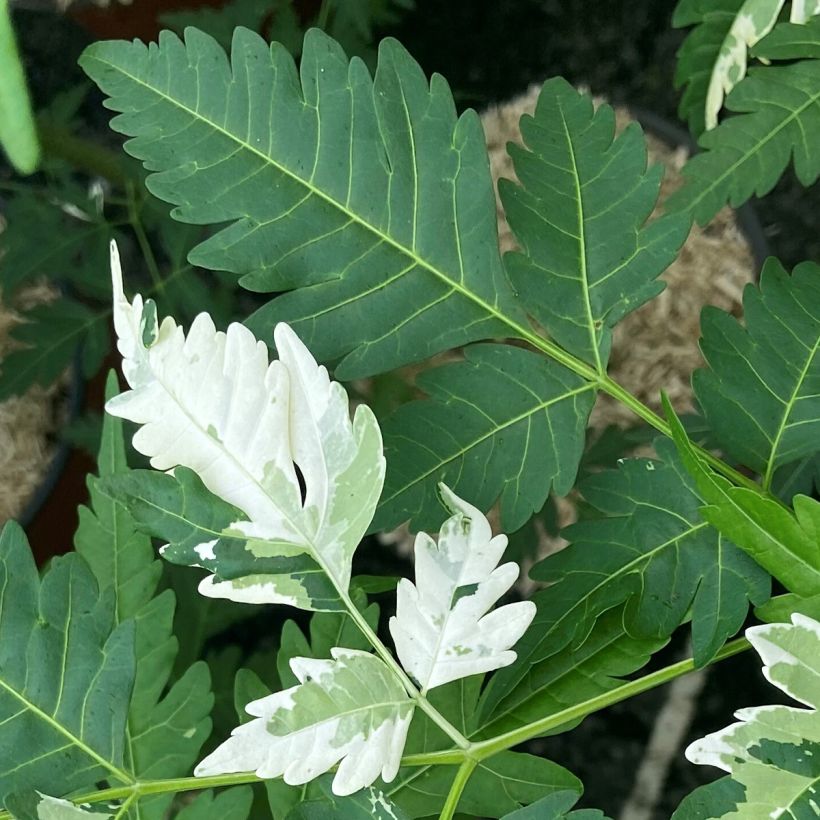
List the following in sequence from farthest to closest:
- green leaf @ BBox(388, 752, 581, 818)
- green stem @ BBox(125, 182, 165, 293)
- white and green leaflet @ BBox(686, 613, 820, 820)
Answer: green stem @ BBox(125, 182, 165, 293) < green leaf @ BBox(388, 752, 581, 818) < white and green leaflet @ BBox(686, 613, 820, 820)

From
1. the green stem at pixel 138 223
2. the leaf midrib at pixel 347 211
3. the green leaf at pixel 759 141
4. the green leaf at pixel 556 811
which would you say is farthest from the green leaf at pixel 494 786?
the green stem at pixel 138 223

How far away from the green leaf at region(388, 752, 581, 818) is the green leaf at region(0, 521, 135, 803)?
0.53 feet

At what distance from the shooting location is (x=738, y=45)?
2.02 feet

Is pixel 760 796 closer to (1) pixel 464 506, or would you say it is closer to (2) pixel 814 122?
(1) pixel 464 506

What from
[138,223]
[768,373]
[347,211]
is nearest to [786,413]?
[768,373]

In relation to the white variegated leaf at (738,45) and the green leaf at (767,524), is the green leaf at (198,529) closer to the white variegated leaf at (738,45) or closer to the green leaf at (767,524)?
the green leaf at (767,524)

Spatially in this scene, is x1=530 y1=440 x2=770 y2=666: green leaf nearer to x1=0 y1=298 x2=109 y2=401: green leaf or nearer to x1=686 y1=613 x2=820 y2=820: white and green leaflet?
x1=686 y1=613 x2=820 y2=820: white and green leaflet

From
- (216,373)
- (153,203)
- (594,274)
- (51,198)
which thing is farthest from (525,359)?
(51,198)

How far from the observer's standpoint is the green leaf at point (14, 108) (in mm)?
438

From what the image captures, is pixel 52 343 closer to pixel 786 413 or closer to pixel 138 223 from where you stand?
pixel 138 223

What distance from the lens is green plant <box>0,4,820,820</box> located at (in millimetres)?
393

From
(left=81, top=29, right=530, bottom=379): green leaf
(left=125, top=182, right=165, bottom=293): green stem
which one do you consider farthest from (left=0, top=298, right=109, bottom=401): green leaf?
(left=81, top=29, right=530, bottom=379): green leaf

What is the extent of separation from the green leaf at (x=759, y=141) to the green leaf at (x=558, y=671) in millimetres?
282

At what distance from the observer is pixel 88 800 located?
0.45 m
